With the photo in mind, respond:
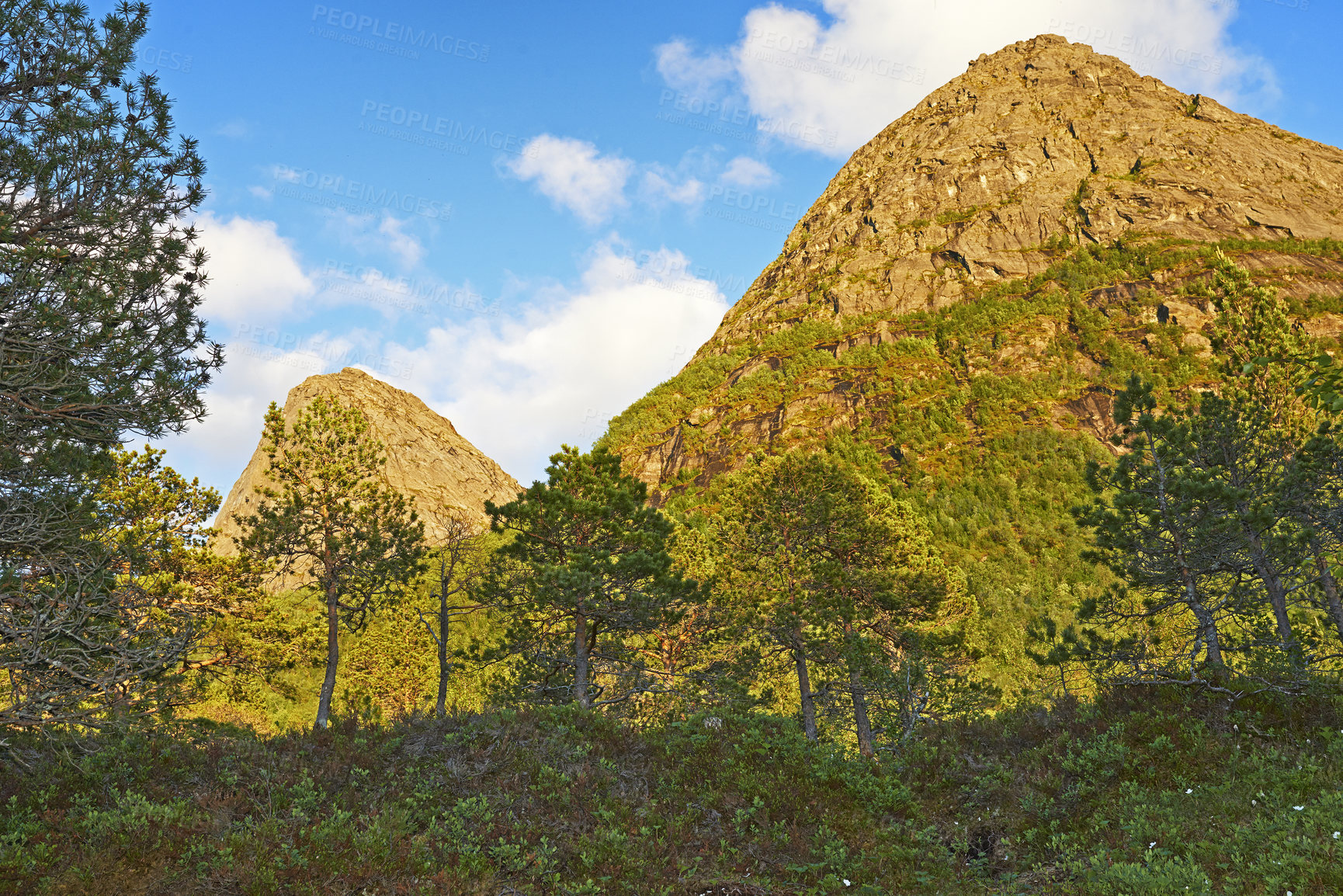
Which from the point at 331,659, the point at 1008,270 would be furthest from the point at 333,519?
the point at 1008,270

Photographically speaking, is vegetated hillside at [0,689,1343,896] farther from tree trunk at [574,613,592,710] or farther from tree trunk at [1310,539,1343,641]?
tree trunk at [574,613,592,710]

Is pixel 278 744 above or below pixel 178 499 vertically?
below

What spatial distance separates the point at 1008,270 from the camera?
9238 centimetres

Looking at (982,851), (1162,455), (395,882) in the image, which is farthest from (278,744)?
(1162,455)

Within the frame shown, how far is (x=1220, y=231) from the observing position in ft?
271

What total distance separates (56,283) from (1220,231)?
110 meters

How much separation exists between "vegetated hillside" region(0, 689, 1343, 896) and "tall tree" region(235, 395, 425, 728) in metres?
8.66

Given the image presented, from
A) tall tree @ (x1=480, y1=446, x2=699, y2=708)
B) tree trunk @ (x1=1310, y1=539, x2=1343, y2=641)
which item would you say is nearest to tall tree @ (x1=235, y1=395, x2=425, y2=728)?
tall tree @ (x1=480, y1=446, x2=699, y2=708)

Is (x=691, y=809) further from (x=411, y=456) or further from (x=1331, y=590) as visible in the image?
(x=411, y=456)

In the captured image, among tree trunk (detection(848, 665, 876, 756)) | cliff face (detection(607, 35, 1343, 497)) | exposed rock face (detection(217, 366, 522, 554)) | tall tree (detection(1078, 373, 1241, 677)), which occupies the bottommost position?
tree trunk (detection(848, 665, 876, 756))

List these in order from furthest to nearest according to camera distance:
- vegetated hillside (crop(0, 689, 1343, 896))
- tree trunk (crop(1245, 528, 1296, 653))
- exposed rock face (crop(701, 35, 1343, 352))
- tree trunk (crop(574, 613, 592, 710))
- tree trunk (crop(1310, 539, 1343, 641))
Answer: exposed rock face (crop(701, 35, 1343, 352))
tree trunk (crop(574, 613, 592, 710))
tree trunk (crop(1310, 539, 1343, 641))
tree trunk (crop(1245, 528, 1296, 653))
vegetated hillside (crop(0, 689, 1343, 896))

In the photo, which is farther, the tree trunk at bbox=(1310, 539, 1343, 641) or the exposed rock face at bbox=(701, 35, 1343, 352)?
the exposed rock face at bbox=(701, 35, 1343, 352)

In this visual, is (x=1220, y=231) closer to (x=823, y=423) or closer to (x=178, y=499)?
(x=823, y=423)

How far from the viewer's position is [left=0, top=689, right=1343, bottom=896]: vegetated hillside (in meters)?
7.40
